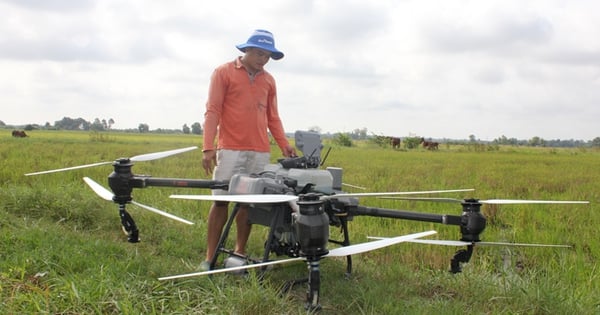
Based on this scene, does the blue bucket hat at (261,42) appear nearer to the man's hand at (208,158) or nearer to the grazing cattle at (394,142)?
the man's hand at (208,158)

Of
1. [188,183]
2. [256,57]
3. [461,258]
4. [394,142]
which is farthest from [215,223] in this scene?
[394,142]

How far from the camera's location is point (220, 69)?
418cm

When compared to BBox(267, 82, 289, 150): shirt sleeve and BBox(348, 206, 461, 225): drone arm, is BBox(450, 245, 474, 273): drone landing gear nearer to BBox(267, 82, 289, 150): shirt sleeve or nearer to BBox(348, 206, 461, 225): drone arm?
BBox(348, 206, 461, 225): drone arm

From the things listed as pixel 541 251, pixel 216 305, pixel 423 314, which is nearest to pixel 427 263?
pixel 541 251

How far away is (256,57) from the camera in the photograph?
413 centimetres

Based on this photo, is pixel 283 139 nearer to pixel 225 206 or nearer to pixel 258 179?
pixel 225 206

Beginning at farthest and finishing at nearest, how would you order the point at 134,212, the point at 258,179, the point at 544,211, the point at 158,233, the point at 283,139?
the point at 544,211 → the point at 134,212 → the point at 158,233 → the point at 283,139 → the point at 258,179

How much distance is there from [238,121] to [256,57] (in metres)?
0.56

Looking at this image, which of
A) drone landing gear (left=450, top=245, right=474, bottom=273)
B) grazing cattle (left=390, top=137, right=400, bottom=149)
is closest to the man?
drone landing gear (left=450, top=245, right=474, bottom=273)

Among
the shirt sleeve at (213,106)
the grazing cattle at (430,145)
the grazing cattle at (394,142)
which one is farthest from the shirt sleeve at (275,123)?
the grazing cattle at (430,145)

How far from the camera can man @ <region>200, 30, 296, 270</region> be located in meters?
4.14

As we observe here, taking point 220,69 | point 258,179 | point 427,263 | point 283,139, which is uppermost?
point 220,69

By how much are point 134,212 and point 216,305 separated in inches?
131

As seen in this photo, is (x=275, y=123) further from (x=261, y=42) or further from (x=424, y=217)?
(x=424, y=217)
